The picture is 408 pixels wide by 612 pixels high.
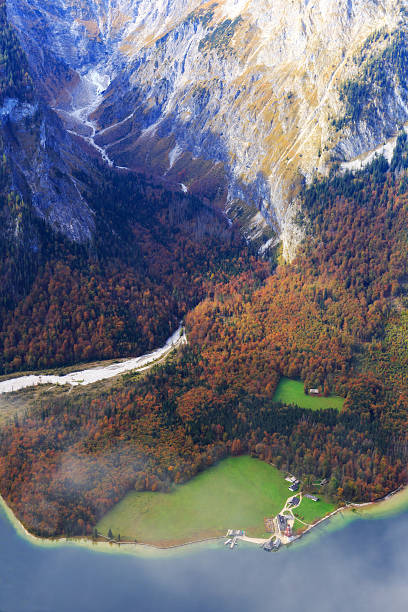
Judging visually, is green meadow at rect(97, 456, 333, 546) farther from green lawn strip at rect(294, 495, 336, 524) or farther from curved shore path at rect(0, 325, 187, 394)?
curved shore path at rect(0, 325, 187, 394)

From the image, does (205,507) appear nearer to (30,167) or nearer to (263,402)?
(263,402)

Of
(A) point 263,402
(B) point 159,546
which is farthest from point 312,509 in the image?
(A) point 263,402

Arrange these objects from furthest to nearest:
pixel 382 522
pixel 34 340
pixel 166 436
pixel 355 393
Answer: pixel 34 340 < pixel 355 393 < pixel 166 436 < pixel 382 522

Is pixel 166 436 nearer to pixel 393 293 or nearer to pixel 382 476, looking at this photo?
pixel 382 476

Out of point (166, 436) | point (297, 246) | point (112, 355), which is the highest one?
point (297, 246)

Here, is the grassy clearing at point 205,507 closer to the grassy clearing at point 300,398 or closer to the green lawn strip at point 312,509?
the green lawn strip at point 312,509

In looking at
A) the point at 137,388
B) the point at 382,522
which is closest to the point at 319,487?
the point at 382,522

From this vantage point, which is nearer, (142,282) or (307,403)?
(307,403)
